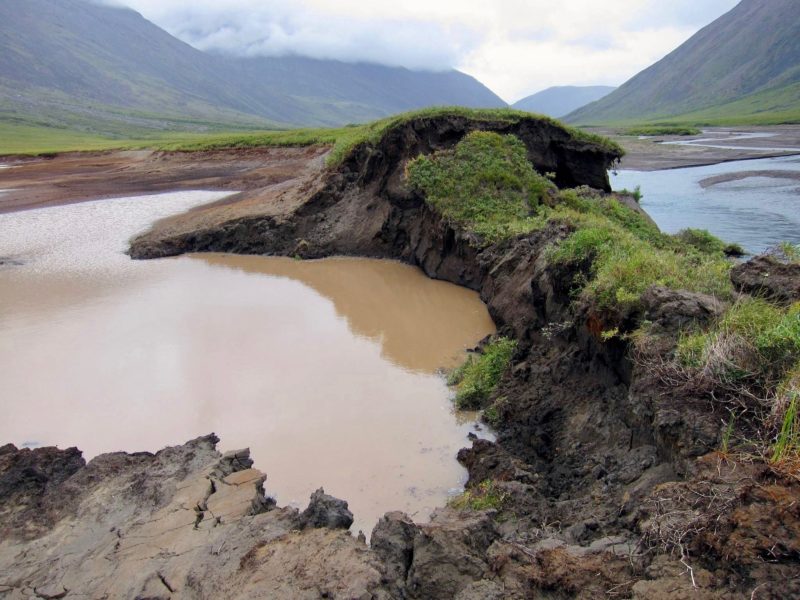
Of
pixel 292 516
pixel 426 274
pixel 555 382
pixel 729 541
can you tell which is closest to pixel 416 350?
pixel 555 382

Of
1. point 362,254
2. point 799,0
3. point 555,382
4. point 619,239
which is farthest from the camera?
point 799,0

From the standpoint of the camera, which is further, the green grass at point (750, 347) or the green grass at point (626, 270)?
the green grass at point (626, 270)

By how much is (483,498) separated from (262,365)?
548cm

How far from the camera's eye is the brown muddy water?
8227 millimetres

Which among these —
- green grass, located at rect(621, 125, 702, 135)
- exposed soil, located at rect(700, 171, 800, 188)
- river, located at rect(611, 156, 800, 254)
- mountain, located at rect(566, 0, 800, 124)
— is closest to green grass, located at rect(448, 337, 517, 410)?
river, located at rect(611, 156, 800, 254)

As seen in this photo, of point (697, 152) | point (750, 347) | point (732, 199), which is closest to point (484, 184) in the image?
point (750, 347)

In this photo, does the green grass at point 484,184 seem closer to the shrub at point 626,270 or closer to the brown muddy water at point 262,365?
the brown muddy water at point 262,365

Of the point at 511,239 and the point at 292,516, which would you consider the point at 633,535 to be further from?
the point at 511,239

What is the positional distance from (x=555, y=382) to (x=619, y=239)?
270cm

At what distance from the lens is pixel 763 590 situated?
3561 mm

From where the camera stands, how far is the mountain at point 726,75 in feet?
339

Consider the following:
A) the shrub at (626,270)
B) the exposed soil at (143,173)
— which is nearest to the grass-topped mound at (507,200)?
the shrub at (626,270)

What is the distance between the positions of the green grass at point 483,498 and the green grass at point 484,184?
8.32m

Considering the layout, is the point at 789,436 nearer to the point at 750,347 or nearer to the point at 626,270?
the point at 750,347
